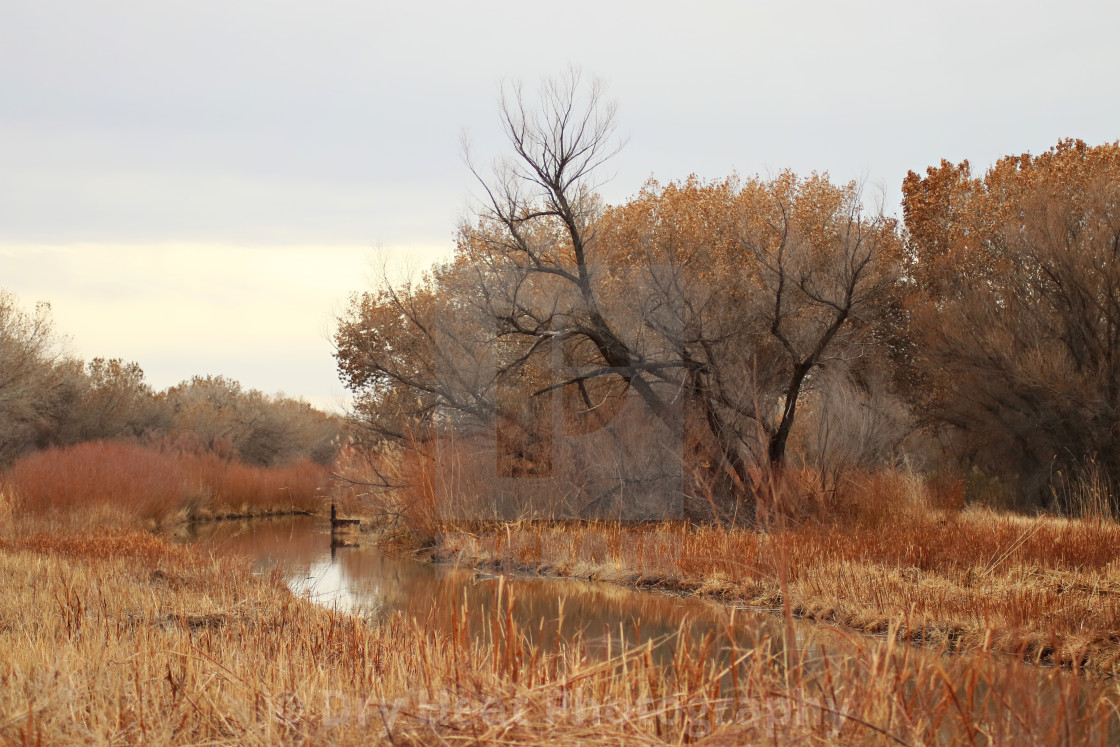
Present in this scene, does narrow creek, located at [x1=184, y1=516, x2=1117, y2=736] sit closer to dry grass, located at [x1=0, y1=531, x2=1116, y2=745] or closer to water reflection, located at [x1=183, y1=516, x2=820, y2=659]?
water reflection, located at [x1=183, y1=516, x2=820, y2=659]

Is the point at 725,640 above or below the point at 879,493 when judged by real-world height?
below

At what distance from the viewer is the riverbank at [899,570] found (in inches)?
310

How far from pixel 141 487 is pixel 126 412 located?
13.6 metres

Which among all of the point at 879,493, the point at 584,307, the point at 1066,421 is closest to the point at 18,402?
the point at 584,307

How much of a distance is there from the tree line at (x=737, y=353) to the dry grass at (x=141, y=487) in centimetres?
513

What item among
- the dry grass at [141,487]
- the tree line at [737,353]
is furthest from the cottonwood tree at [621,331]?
the dry grass at [141,487]

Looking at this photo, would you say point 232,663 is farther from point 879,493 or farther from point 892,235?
point 892,235

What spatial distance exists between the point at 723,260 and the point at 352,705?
20404mm

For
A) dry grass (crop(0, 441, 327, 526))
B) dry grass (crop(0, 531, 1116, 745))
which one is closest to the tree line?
dry grass (crop(0, 441, 327, 526))

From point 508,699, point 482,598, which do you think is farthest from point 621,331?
point 508,699

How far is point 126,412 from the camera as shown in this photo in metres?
32.0

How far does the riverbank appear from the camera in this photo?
25.9 feet

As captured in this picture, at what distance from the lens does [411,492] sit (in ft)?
57.0

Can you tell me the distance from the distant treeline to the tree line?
36.8 feet
